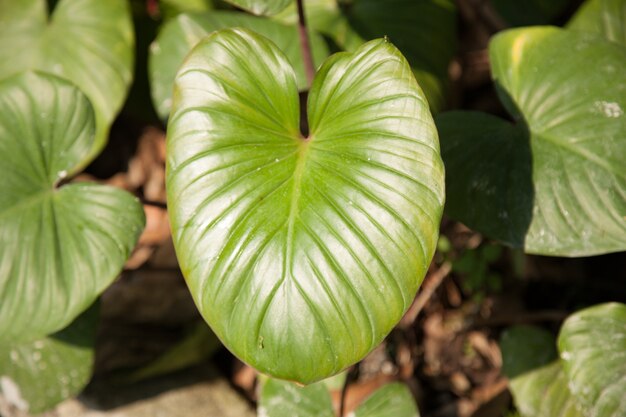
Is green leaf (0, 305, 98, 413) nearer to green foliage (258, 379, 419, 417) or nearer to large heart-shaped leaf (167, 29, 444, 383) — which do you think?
green foliage (258, 379, 419, 417)

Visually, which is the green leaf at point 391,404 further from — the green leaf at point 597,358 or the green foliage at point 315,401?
the green leaf at point 597,358

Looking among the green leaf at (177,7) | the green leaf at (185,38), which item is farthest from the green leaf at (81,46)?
the green leaf at (177,7)

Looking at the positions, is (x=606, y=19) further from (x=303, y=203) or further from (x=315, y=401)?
(x=315, y=401)

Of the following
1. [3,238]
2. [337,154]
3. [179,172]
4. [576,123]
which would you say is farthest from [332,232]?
[3,238]

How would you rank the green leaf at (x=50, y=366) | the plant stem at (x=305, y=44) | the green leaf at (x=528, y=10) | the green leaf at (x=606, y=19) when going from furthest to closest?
the green leaf at (x=528, y=10) → the green leaf at (x=606, y=19) → the green leaf at (x=50, y=366) → the plant stem at (x=305, y=44)

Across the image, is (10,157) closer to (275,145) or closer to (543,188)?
(275,145)

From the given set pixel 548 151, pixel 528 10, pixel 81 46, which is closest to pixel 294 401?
pixel 548 151
